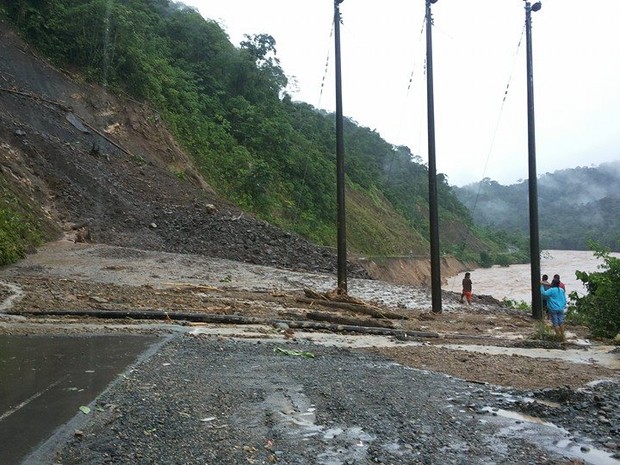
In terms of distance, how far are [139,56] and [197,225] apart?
12.7m

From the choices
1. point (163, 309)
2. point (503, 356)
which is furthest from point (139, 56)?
point (503, 356)

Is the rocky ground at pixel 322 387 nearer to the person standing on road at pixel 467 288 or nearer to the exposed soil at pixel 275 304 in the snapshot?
the exposed soil at pixel 275 304

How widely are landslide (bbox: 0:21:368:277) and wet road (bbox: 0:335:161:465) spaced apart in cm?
1407

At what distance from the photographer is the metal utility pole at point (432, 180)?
51.8ft

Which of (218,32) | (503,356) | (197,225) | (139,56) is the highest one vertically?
(218,32)

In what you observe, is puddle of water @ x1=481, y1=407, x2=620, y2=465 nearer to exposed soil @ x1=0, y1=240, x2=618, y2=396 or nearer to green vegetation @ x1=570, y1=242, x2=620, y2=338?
exposed soil @ x1=0, y1=240, x2=618, y2=396

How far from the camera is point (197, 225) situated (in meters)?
24.6

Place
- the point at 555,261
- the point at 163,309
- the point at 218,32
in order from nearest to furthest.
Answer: the point at 163,309 → the point at 218,32 → the point at 555,261

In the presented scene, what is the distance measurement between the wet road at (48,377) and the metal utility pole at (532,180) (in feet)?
39.9

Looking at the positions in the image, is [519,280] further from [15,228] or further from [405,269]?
[15,228]

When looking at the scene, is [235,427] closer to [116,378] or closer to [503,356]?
[116,378]

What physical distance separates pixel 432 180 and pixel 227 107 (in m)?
30.2

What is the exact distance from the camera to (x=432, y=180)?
16.1m

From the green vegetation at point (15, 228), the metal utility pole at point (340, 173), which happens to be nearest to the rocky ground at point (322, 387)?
the green vegetation at point (15, 228)
